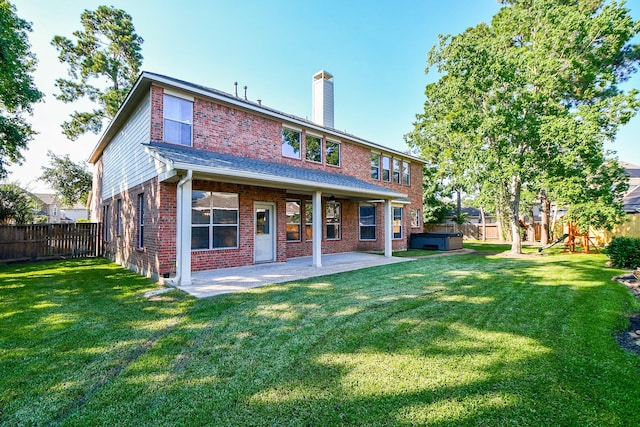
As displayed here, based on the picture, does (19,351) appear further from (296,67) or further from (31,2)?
(296,67)

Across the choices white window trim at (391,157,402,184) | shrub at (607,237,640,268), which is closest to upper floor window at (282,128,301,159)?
white window trim at (391,157,402,184)

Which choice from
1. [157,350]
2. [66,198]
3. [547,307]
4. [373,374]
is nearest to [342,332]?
[373,374]

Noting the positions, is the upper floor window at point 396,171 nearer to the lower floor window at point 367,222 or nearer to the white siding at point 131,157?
the lower floor window at point 367,222

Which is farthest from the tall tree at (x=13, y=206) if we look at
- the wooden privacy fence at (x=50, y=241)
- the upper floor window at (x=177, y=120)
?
the upper floor window at (x=177, y=120)

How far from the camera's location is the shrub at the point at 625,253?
30.2ft

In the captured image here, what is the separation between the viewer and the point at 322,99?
14477 mm

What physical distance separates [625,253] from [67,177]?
35399 mm

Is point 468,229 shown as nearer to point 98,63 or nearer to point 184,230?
point 184,230

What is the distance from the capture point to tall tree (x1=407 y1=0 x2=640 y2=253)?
11.4 metres

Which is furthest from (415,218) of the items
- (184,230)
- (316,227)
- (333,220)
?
(184,230)

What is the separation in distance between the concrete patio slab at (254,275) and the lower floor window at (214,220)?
86 cm

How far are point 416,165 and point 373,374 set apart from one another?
1654 cm

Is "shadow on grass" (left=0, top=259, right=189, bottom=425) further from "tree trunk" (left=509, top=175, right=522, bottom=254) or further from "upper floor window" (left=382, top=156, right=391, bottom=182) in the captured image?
"tree trunk" (left=509, top=175, right=522, bottom=254)

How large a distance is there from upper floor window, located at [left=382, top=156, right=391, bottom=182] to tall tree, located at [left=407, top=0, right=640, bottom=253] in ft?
10.5
